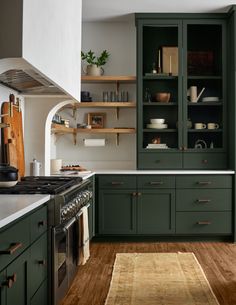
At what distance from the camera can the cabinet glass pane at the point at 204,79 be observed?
5984 millimetres

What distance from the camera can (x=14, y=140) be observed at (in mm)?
3910

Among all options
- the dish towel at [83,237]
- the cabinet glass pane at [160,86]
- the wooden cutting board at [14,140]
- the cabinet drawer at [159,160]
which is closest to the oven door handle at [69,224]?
the dish towel at [83,237]

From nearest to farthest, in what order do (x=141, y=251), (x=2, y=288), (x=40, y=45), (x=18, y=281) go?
(x=2, y=288)
(x=18, y=281)
(x=40, y=45)
(x=141, y=251)

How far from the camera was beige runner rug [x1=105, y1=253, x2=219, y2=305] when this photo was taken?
11.3ft

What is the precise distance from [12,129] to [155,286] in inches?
64.8

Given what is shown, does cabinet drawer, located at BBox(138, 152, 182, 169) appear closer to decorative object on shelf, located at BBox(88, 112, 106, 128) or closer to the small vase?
decorative object on shelf, located at BBox(88, 112, 106, 128)

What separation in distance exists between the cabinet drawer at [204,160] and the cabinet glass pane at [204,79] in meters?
0.22

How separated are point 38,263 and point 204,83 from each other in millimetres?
4086

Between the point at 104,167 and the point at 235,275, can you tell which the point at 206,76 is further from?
the point at 235,275

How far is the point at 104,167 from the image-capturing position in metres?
6.05

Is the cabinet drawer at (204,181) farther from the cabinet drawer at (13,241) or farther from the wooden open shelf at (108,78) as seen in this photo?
the cabinet drawer at (13,241)

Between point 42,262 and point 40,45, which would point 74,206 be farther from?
point 40,45

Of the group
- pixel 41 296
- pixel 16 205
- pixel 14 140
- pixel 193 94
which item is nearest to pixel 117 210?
pixel 193 94

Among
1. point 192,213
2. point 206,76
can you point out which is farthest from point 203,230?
point 206,76
